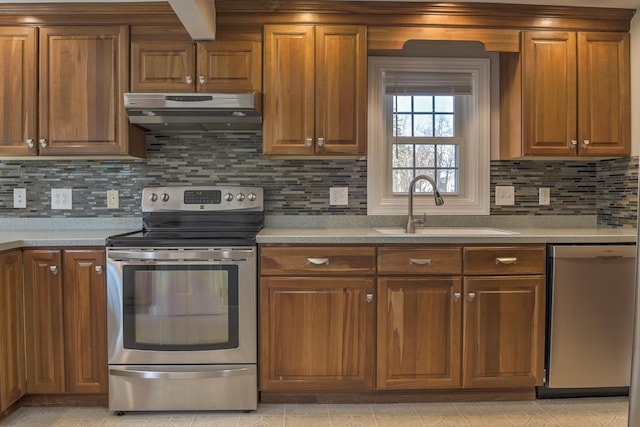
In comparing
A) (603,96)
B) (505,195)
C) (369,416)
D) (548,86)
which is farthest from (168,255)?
(603,96)

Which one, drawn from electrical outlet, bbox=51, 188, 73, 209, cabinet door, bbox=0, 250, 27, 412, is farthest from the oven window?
electrical outlet, bbox=51, 188, 73, 209

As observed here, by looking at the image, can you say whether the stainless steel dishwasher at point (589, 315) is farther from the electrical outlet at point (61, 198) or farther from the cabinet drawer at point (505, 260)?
the electrical outlet at point (61, 198)

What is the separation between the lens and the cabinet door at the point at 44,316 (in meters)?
2.14

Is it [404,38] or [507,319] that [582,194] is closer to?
[507,319]

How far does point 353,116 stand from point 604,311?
1.68 m

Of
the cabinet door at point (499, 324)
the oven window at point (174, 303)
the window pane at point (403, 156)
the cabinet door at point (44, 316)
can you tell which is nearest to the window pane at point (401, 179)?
the window pane at point (403, 156)

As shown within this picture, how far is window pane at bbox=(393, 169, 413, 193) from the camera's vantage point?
2.83 m

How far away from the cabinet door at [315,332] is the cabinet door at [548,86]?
1.36 metres

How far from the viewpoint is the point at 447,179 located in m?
2.86

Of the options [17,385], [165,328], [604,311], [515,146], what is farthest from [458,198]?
[17,385]

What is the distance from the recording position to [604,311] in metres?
2.22

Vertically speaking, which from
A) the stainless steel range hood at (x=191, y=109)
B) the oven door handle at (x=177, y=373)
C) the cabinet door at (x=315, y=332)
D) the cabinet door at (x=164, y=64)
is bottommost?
the oven door handle at (x=177, y=373)

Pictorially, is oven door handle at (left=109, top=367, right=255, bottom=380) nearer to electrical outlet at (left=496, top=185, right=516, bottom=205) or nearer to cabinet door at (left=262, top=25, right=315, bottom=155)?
cabinet door at (left=262, top=25, right=315, bottom=155)

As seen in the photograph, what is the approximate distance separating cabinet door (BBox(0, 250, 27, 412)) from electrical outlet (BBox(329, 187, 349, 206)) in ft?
5.63
